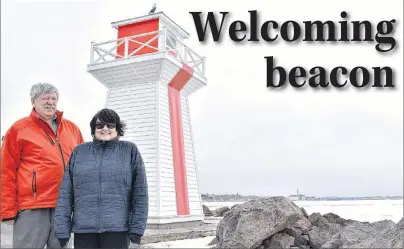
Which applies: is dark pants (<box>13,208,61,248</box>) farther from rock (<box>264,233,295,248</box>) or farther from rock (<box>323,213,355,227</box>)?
rock (<box>323,213,355,227</box>)

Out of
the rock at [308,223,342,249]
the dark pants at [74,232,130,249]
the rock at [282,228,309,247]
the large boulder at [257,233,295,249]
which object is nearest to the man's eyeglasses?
the dark pants at [74,232,130,249]

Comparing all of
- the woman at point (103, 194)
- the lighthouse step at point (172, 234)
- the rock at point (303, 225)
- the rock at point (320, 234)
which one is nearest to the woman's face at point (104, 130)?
the woman at point (103, 194)

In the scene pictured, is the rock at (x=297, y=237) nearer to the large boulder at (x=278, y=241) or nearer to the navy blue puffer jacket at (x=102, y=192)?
the large boulder at (x=278, y=241)

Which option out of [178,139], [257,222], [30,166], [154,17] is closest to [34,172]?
[30,166]

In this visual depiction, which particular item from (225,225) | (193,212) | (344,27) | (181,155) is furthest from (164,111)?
(344,27)

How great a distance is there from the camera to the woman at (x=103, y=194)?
2.54 meters

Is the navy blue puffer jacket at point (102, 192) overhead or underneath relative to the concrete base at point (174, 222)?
overhead

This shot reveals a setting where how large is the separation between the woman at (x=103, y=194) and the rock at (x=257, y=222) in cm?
391

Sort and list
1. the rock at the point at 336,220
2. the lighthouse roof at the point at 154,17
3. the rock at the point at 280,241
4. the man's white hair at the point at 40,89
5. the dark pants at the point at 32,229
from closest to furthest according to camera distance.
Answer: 1. the dark pants at the point at 32,229
2. the man's white hair at the point at 40,89
3. the rock at the point at 280,241
4. the rock at the point at 336,220
5. the lighthouse roof at the point at 154,17

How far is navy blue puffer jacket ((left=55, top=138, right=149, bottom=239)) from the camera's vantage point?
2.54 metres

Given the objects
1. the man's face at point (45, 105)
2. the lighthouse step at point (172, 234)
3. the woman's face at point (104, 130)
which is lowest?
the lighthouse step at point (172, 234)

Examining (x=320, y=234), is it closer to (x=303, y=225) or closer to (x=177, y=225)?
(x=303, y=225)

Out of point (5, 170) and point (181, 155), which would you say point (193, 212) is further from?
point (5, 170)

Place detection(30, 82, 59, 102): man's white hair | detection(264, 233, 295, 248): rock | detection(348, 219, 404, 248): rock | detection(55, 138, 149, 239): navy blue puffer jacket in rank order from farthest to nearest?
detection(264, 233, 295, 248): rock < detection(348, 219, 404, 248): rock < detection(30, 82, 59, 102): man's white hair < detection(55, 138, 149, 239): navy blue puffer jacket
